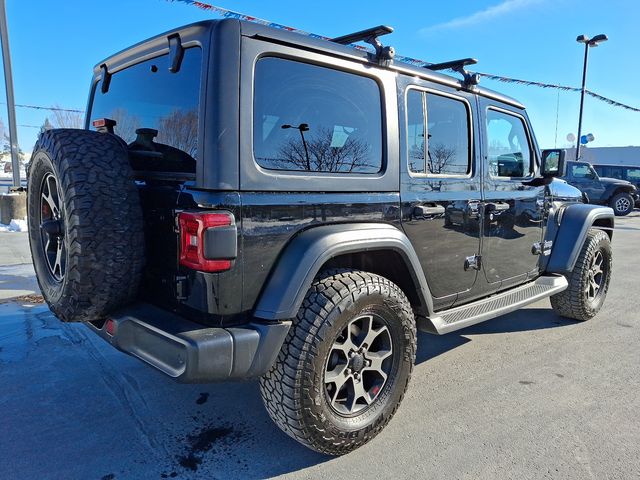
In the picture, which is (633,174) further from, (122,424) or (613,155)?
(613,155)

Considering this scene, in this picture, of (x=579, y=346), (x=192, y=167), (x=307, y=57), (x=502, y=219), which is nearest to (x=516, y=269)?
(x=502, y=219)

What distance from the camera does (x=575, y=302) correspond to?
447cm

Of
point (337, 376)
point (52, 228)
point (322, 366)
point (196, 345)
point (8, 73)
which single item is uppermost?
point (8, 73)

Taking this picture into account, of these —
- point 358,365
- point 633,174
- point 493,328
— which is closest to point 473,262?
point 358,365

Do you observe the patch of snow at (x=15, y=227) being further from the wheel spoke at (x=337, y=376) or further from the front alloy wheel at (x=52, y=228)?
the wheel spoke at (x=337, y=376)

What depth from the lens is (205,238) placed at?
1946mm

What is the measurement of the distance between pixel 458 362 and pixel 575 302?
1.65 m

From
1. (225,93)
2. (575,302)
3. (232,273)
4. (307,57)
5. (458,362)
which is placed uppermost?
(307,57)

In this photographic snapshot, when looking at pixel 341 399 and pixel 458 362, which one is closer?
pixel 341 399

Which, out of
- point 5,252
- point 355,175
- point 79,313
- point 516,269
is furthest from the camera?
point 5,252

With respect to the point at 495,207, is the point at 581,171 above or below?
above

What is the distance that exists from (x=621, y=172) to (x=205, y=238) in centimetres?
2044

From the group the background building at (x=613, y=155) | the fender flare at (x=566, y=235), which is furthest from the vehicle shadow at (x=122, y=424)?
the background building at (x=613, y=155)

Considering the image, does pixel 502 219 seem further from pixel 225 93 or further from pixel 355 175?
pixel 225 93
